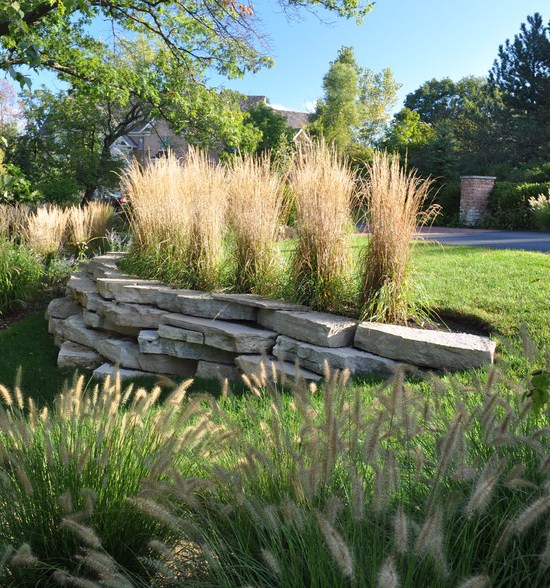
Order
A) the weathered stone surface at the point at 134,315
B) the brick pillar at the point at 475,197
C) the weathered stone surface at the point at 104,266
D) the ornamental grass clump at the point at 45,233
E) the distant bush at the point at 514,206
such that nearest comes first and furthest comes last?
1. the weathered stone surface at the point at 134,315
2. the weathered stone surface at the point at 104,266
3. the ornamental grass clump at the point at 45,233
4. the distant bush at the point at 514,206
5. the brick pillar at the point at 475,197

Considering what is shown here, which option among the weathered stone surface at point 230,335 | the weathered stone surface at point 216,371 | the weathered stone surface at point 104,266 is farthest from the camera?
the weathered stone surface at point 104,266

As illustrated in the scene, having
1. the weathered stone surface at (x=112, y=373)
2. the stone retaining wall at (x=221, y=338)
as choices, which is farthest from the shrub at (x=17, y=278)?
the weathered stone surface at (x=112, y=373)

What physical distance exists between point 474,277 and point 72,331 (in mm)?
4605

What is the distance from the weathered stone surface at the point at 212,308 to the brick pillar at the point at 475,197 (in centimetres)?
1627

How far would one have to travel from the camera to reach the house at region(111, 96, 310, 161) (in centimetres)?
1312

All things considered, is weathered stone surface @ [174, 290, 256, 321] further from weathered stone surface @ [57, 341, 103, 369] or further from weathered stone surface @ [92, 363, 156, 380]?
weathered stone surface @ [57, 341, 103, 369]

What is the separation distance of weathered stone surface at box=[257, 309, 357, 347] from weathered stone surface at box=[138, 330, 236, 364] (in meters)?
0.72

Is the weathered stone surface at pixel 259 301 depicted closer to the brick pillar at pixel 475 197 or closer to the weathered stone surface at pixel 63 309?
the weathered stone surface at pixel 63 309

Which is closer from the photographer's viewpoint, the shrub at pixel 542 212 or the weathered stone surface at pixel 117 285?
the weathered stone surface at pixel 117 285

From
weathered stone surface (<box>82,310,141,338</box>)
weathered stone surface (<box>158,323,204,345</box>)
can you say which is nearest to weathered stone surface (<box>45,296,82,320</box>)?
weathered stone surface (<box>82,310,141,338</box>)

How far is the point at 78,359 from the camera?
23.3 feet

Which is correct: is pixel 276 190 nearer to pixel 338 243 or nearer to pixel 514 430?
pixel 338 243

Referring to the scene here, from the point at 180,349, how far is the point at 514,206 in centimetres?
1594

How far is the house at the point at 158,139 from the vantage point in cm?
1312
